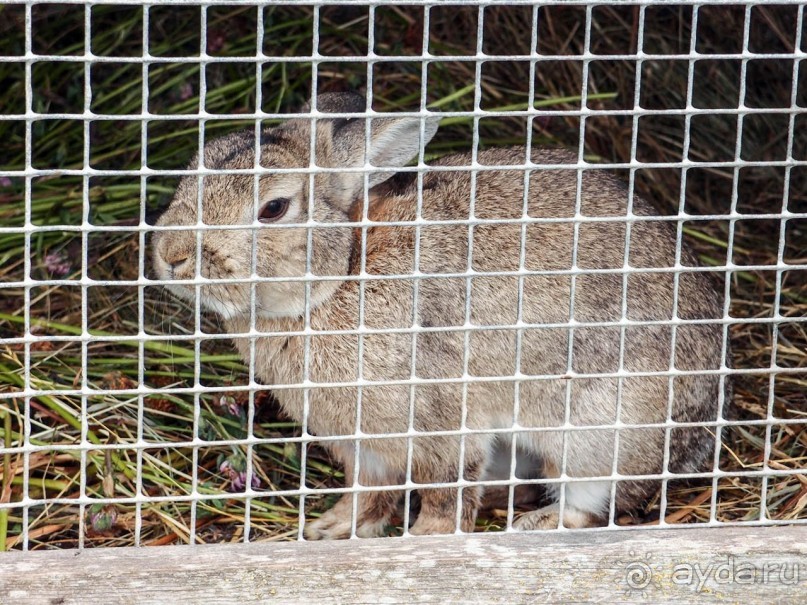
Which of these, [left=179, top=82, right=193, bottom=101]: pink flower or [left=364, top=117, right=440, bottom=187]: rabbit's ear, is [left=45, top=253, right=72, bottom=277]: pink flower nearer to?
[left=179, top=82, right=193, bottom=101]: pink flower

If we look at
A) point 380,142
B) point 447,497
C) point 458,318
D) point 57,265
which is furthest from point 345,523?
point 57,265

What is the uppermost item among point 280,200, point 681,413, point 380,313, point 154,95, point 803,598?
point 154,95

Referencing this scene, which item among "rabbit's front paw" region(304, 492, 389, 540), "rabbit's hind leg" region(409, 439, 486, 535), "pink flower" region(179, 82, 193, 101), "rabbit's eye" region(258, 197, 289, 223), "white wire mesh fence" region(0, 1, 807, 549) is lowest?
"rabbit's front paw" region(304, 492, 389, 540)

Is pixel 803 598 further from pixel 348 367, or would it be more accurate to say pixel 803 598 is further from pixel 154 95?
pixel 154 95

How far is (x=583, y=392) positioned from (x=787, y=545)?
2.71ft

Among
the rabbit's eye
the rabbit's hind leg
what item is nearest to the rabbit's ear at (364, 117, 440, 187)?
the rabbit's eye

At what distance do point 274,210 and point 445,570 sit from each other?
1180 millimetres

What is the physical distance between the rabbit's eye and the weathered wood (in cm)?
100

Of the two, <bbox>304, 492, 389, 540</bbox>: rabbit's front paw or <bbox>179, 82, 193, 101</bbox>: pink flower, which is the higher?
<bbox>179, 82, 193, 101</bbox>: pink flower

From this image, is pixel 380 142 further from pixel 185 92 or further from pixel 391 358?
pixel 185 92

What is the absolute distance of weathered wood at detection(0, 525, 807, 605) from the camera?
2.68m

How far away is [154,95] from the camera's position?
191 inches

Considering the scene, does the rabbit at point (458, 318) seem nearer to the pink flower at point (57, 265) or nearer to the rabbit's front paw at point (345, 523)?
the rabbit's front paw at point (345, 523)

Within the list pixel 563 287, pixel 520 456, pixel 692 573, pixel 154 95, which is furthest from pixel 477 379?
pixel 154 95
